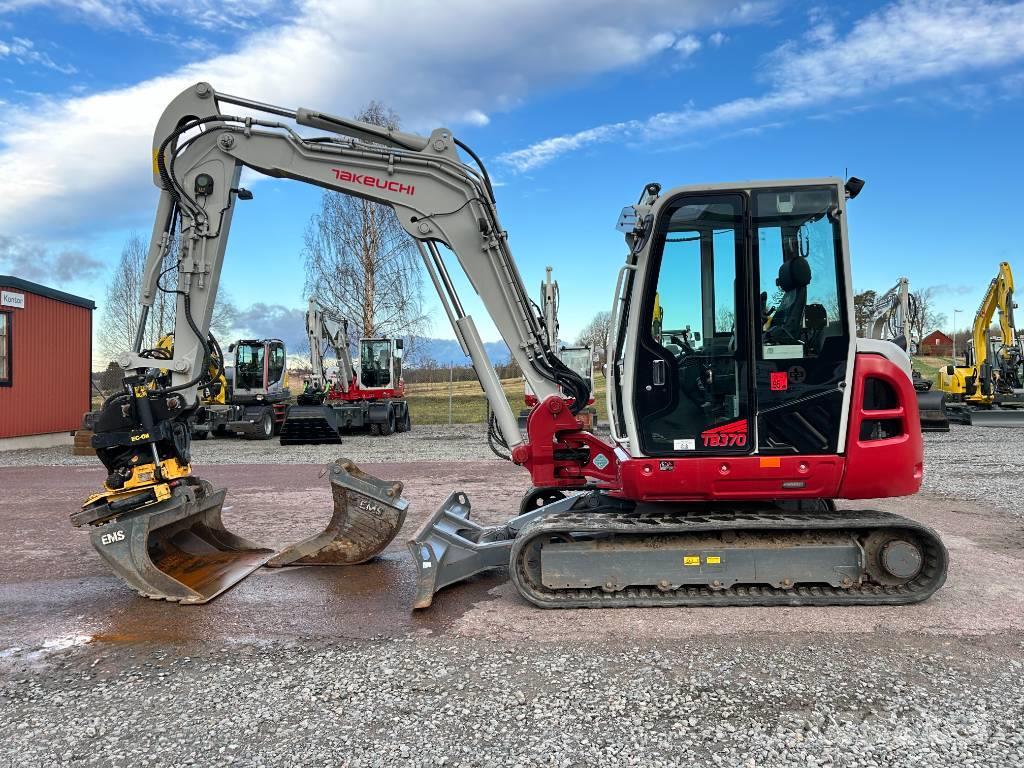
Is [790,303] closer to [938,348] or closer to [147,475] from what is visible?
[147,475]

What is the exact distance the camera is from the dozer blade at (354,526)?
21.4 ft

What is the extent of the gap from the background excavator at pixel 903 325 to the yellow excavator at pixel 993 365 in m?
4.97

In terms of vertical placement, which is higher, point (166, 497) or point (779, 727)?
point (166, 497)

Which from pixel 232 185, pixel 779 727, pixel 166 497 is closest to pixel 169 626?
pixel 166 497

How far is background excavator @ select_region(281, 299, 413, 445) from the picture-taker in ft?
70.7

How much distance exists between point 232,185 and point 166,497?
2.61 m

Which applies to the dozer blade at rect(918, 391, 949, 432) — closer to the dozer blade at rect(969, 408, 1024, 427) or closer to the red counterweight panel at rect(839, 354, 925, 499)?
the dozer blade at rect(969, 408, 1024, 427)

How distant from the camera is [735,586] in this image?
5410 mm

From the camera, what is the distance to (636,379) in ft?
18.0

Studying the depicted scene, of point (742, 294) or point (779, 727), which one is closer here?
point (779, 727)

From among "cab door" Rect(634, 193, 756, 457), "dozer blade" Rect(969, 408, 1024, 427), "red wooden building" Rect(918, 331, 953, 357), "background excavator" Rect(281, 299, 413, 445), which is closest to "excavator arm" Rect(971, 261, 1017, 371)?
"dozer blade" Rect(969, 408, 1024, 427)

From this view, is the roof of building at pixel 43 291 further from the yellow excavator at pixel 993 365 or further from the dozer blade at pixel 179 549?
the yellow excavator at pixel 993 365

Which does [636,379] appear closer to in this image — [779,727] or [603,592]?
[603,592]

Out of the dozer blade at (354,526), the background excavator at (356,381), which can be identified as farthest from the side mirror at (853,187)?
the background excavator at (356,381)
